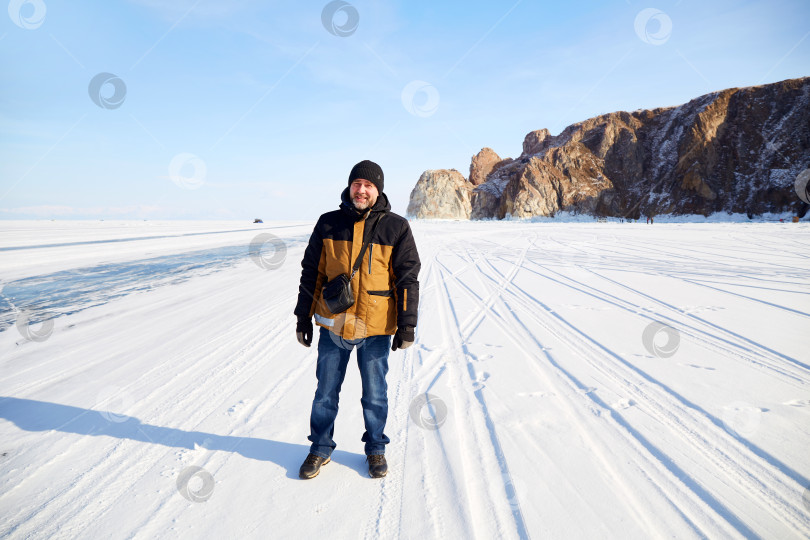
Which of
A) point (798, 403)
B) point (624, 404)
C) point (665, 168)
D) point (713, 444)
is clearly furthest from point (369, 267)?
point (665, 168)

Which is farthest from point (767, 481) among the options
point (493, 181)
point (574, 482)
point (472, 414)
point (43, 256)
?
point (493, 181)

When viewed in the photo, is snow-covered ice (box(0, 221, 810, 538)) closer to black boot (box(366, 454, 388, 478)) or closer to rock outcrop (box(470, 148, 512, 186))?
black boot (box(366, 454, 388, 478))

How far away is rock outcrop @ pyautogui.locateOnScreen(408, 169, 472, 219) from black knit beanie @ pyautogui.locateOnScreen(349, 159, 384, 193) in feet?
399

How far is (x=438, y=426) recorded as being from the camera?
3088mm

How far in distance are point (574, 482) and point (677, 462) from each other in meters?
0.80

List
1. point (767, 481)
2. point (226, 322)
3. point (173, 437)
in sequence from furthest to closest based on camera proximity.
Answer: point (226, 322), point (173, 437), point (767, 481)

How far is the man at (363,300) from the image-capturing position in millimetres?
2490

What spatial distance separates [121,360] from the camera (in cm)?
457

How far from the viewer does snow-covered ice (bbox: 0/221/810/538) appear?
2174 mm

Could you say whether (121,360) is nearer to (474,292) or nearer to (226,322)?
(226,322)

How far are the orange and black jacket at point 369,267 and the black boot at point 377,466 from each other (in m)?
0.87

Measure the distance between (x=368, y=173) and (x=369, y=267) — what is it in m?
0.64

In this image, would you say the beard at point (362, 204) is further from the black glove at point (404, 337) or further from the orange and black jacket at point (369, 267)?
the black glove at point (404, 337)

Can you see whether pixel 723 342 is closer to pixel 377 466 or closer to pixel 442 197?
pixel 377 466
